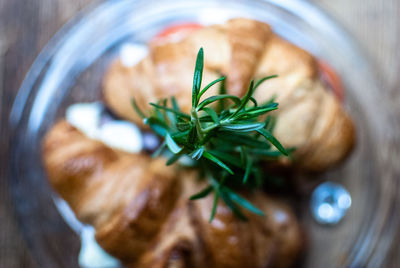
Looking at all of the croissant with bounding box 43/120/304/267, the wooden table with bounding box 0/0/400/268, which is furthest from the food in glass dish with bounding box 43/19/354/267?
the wooden table with bounding box 0/0/400/268

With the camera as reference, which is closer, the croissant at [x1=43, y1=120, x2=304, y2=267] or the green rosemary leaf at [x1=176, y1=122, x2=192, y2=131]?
the green rosemary leaf at [x1=176, y1=122, x2=192, y2=131]

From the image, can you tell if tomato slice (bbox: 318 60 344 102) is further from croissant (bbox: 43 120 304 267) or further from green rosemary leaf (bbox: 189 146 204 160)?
green rosemary leaf (bbox: 189 146 204 160)

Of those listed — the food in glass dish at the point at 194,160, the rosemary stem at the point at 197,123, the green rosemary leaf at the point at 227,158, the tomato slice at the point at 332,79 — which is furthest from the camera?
the tomato slice at the point at 332,79

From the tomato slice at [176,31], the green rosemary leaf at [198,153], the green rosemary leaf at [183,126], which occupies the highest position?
the tomato slice at [176,31]

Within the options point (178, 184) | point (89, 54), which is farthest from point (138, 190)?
point (89, 54)

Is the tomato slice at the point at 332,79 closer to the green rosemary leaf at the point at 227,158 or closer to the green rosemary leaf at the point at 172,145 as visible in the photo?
the green rosemary leaf at the point at 227,158

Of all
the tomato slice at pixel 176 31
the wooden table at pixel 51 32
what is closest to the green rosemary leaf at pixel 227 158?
the tomato slice at pixel 176 31
